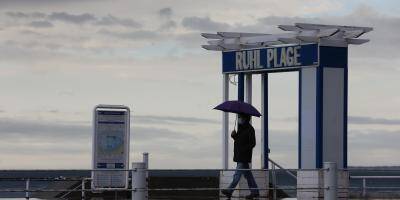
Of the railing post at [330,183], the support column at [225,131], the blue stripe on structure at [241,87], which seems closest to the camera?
the railing post at [330,183]

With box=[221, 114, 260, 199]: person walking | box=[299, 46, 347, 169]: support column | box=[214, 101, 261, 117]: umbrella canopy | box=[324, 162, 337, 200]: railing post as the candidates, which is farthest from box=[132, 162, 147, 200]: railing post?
box=[299, 46, 347, 169]: support column

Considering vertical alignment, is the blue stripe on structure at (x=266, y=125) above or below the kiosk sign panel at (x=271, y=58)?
below

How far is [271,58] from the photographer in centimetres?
2695

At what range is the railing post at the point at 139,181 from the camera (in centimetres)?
1733

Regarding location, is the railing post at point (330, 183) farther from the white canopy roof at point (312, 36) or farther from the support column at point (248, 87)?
the support column at point (248, 87)

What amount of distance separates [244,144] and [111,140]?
3715 millimetres

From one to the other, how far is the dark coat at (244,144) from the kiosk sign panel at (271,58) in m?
3.45

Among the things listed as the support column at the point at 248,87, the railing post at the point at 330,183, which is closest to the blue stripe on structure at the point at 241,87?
the support column at the point at 248,87

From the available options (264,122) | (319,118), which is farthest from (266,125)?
(319,118)

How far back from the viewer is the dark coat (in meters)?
23.0

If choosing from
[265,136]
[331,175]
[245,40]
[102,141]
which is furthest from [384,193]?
[331,175]

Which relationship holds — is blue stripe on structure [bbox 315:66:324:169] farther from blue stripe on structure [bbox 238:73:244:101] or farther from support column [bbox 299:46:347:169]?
blue stripe on structure [bbox 238:73:244:101]

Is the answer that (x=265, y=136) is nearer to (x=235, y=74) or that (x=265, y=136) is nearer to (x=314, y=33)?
(x=235, y=74)

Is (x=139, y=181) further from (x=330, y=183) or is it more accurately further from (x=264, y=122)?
(x=264, y=122)
